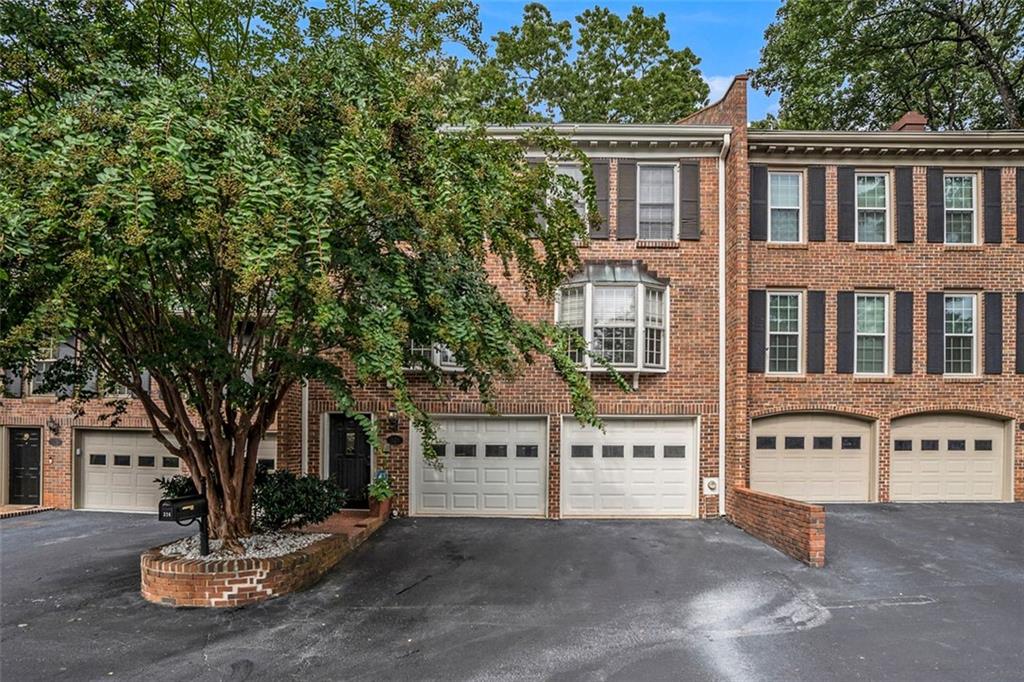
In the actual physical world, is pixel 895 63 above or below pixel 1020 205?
above

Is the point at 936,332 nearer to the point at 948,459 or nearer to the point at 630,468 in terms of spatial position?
the point at 948,459

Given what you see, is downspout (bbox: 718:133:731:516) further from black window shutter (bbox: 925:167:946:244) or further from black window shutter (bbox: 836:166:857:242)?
black window shutter (bbox: 925:167:946:244)

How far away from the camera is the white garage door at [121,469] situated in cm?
1192

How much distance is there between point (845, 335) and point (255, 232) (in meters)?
11.3

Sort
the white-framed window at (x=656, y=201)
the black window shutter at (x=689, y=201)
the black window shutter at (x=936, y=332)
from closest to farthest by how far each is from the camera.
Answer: the black window shutter at (x=689, y=201), the white-framed window at (x=656, y=201), the black window shutter at (x=936, y=332)

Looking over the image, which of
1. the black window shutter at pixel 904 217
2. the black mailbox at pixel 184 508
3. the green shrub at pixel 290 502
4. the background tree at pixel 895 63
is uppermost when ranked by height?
the background tree at pixel 895 63

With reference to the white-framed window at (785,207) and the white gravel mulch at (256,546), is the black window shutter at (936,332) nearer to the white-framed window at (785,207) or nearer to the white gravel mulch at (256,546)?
the white-framed window at (785,207)

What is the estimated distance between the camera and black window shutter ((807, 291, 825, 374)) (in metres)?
11.3

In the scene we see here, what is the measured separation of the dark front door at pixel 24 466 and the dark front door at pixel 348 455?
7105 mm

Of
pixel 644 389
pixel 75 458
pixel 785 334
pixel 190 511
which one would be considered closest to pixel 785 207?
pixel 785 334

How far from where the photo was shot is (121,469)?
1201cm

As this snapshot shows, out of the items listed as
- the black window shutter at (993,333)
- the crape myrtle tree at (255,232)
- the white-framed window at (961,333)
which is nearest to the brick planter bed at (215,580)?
the crape myrtle tree at (255,232)

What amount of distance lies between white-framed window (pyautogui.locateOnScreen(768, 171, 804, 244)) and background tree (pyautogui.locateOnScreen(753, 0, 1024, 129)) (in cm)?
942

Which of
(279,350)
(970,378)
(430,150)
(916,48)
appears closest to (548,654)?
(279,350)
